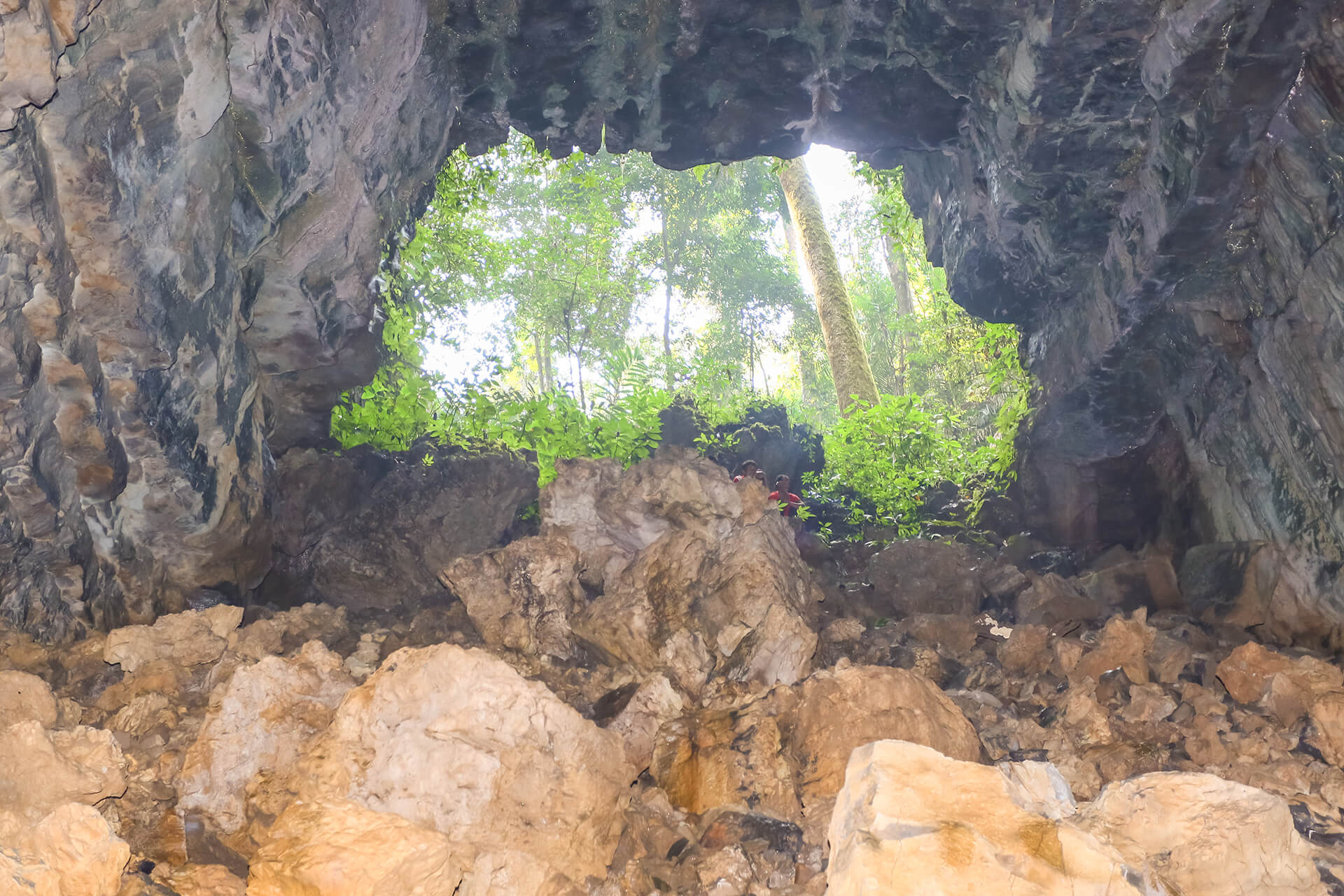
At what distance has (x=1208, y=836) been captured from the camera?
298 centimetres

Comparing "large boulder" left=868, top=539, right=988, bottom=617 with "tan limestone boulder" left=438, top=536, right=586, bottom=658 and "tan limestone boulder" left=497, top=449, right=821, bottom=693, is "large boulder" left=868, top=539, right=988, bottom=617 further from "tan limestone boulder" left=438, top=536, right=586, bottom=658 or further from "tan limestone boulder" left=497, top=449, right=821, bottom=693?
"tan limestone boulder" left=438, top=536, right=586, bottom=658

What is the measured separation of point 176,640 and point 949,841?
16.6ft

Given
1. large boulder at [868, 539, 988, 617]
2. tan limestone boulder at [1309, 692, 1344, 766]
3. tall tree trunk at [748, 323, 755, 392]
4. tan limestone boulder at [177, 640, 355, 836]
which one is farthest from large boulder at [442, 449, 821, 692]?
tall tree trunk at [748, 323, 755, 392]

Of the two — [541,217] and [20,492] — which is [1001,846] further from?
[541,217]

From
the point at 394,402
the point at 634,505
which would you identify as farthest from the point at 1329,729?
the point at 394,402

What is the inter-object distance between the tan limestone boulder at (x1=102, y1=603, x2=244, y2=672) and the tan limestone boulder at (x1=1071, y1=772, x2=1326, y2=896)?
17.2 ft

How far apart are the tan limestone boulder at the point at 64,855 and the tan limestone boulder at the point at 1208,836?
3662mm

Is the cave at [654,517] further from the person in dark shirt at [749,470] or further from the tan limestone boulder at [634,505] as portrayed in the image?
the person in dark shirt at [749,470]

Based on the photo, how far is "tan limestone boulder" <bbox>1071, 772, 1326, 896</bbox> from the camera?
2.93m

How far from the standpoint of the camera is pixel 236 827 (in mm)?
3686

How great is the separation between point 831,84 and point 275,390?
6.42 meters

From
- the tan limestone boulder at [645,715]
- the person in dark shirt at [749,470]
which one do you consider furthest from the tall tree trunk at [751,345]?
the tan limestone boulder at [645,715]

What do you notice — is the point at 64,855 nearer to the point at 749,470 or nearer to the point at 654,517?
the point at 654,517

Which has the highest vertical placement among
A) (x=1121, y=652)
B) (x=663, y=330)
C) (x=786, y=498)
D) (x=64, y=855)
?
(x=663, y=330)
